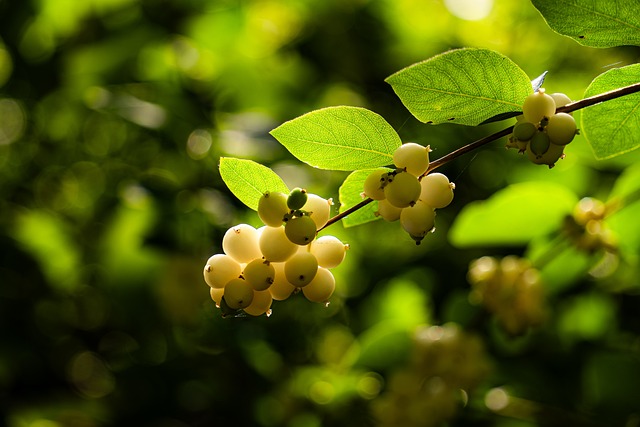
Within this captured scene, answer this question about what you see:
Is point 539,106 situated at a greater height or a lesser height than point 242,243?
greater

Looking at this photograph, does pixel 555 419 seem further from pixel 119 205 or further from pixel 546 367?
pixel 119 205

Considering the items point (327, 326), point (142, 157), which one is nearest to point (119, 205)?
point (142, 157)

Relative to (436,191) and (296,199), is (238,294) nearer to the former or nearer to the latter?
(296,199)

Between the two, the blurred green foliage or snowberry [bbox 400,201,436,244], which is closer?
snowberry [bbox 400,201,436,244]

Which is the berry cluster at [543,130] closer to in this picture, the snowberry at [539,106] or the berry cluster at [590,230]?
the snowberry at [539,106]

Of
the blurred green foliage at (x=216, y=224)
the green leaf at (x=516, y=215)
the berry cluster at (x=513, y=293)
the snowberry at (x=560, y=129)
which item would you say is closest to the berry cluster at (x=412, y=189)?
the snowberry at (x=560, y=129)

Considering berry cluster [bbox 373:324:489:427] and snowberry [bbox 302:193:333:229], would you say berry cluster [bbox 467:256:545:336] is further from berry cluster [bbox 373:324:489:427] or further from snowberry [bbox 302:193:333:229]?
snowberry [bbox 302:193:333:229]

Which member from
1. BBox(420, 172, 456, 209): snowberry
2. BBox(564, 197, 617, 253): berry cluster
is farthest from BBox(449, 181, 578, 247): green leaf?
BBox(420, 172, 456, 209): snowberry

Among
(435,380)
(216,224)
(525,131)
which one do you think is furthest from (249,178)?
(216,224)
